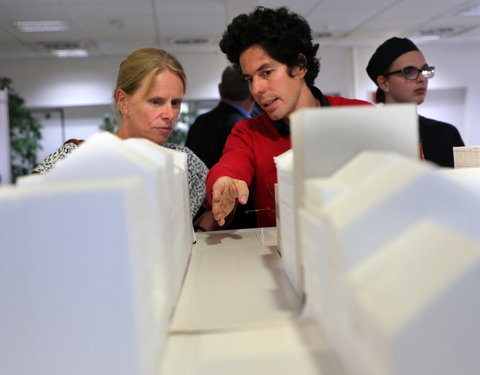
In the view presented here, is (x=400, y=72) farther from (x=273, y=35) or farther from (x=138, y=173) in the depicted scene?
Result: (x=138, y=173)

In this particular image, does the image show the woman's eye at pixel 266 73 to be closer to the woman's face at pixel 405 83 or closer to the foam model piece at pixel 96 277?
the woman's face at pixel 405 83

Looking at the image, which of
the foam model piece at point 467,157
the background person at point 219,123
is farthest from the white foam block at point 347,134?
the background person at point 219,123

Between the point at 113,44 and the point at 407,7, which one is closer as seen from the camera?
the point at 407,7

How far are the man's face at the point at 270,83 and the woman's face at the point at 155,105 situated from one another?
0.28 meters

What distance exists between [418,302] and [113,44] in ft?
24.0

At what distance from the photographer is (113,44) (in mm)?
7176

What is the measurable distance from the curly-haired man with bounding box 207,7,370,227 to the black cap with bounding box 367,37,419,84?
0.56 meters

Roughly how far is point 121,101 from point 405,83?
4.22 ft

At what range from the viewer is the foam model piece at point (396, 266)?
0.44 metres

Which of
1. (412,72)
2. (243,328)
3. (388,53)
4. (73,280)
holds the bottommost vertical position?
(243,328)

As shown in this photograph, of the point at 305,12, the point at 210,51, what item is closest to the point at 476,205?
the point at 305,12

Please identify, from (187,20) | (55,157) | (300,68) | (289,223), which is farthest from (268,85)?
(187,20)

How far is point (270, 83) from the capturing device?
1782 millimetres

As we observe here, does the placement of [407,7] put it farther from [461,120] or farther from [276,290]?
[276,290]
